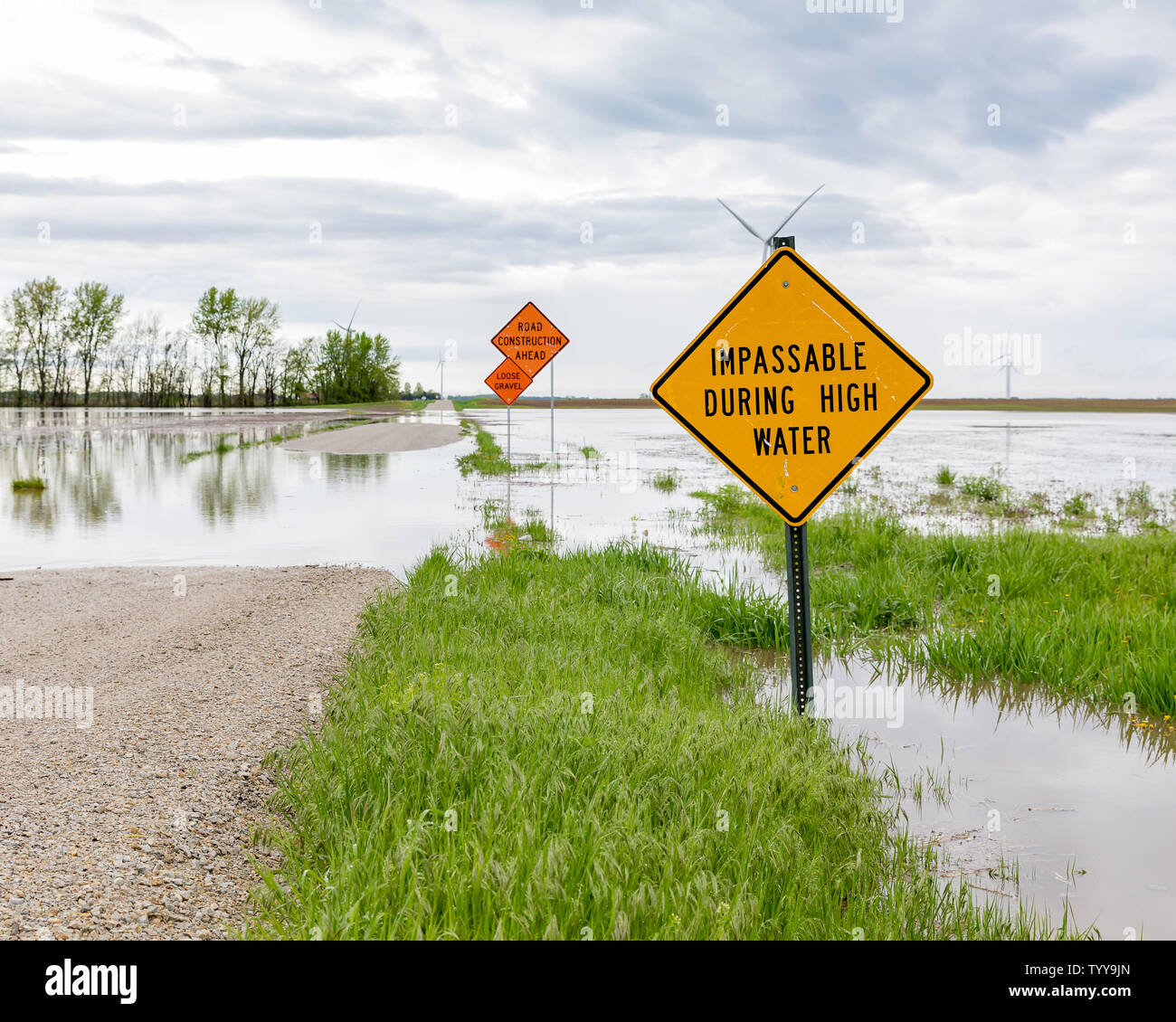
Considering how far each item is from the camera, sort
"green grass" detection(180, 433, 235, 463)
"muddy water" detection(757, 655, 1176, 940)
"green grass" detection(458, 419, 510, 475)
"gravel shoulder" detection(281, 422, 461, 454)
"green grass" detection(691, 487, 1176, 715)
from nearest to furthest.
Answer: "muddy water" detection(757, 655, 1176, 940), "green grass" detection(691, 487, 1176, 715), "green grass" detection(458, 419, 510, 475), "green grass" detection(180, 433, 235, 463), "gravel shoulder" detection(281, 422, 461, 454)

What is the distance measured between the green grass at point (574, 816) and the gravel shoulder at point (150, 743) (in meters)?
0.27

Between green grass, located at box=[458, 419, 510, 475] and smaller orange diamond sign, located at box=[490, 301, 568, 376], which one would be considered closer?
smaller orange diamond sign, located at box=[490, 301, 568, 376]

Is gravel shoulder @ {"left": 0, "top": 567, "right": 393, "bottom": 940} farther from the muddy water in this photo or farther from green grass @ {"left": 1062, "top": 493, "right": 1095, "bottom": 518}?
green grass @ {"left": 1062, "top": 493, "right": 1095, "bottom": 518}

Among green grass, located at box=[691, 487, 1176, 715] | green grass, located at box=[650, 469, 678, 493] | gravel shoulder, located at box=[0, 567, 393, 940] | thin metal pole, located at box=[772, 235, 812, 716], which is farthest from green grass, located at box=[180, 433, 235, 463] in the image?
thin metal pole, located at box=[772, 235, 812, 716]

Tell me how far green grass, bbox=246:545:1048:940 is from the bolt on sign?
1.50 metres

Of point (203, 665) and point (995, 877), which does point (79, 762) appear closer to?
point (203, 665)

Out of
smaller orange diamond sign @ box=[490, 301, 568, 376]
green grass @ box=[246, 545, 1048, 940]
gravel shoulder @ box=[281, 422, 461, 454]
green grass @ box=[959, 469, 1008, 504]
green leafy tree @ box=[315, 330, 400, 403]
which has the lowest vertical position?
green grass @ box=[246, 545, 1048, 940]

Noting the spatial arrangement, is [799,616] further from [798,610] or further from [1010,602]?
[1010,602]

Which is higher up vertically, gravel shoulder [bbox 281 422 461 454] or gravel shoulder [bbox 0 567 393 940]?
gravel shoulder [bbox 281 422 461 454]

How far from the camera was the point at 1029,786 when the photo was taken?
5312 mm

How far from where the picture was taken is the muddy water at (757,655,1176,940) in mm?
4098

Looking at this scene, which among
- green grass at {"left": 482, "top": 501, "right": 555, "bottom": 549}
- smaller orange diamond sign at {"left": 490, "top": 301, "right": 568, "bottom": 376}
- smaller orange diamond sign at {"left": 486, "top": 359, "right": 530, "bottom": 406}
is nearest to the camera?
green grass at {"left": 482, "top": 501, "right": 555, "bottom": 549}

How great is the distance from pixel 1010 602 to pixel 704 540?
5.59 meters

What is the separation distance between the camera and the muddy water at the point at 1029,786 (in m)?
4.10
